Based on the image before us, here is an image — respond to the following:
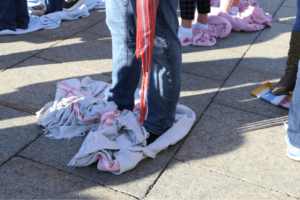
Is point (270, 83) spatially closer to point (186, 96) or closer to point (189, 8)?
point (186, 96)

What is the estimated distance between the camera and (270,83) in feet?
10.6

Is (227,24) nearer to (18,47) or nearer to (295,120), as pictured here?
(295,120)

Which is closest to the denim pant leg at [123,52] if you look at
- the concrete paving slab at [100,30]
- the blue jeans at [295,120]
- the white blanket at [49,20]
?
the blue jeans at [295,120]

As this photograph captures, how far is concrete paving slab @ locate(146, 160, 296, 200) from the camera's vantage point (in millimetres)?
1952

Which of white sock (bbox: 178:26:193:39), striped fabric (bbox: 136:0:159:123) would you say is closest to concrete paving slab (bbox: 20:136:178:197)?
striped fabric (bbox: 136:0:159:123)

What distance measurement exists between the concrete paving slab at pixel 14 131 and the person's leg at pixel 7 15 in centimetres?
205

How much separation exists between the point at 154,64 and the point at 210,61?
1.86 meters

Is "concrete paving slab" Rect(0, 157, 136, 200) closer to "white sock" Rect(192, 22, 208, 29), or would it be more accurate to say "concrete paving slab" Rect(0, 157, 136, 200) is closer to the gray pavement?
the gray pavement

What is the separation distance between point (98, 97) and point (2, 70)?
1.20 meters

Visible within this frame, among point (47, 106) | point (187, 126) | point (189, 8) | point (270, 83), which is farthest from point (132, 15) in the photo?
point (189, 8)

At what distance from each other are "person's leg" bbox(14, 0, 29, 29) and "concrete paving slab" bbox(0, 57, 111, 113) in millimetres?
1121

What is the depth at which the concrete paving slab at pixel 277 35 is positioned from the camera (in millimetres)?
4402

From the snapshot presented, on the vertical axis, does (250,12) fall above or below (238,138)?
above

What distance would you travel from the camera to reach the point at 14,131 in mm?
2438
